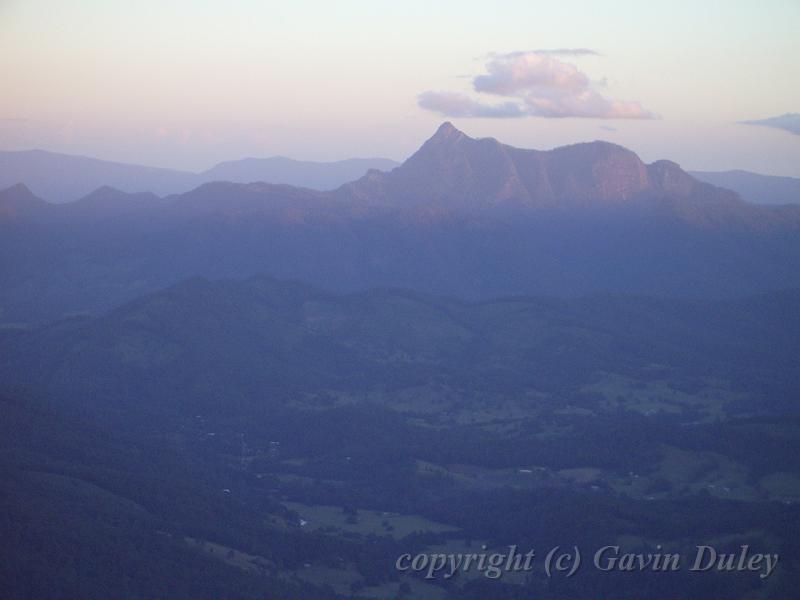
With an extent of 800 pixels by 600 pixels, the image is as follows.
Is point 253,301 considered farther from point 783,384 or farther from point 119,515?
point 119,515

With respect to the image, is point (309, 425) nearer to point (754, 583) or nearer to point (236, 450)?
point (236, 450)

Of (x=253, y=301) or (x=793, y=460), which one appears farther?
(x=253, y=301)

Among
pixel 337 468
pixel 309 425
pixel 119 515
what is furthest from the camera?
pixel 309 425

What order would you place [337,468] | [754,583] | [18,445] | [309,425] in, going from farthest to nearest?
1. [309,425]
2. [337,468]
3. [18,445]
4. [754,583]

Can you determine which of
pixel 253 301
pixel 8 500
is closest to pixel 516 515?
pixel 8 500

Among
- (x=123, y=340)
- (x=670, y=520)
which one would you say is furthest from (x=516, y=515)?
(x=123, y=340)

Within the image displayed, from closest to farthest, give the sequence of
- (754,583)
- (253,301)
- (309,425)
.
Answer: (754,583) < (309,425) < (253,301)

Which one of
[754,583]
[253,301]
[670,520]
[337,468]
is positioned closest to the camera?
[754,583]

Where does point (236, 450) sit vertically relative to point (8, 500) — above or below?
below

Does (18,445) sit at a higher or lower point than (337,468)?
higher
